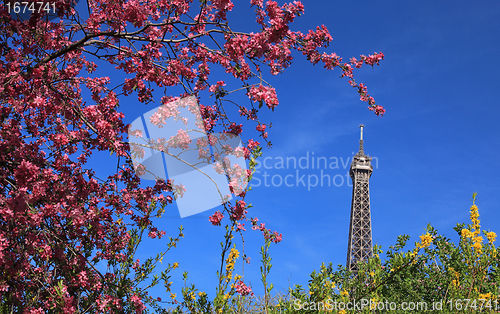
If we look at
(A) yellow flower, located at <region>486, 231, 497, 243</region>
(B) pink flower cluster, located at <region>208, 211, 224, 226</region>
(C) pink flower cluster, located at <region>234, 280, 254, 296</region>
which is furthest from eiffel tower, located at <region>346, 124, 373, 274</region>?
(C) pink flower cluster, located at <region>234, 280, 254, 296</region>

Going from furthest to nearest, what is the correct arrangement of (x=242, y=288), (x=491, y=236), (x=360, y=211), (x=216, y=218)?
(x=360, y=211), (x=491, y=236), (x=216, y=218), (x=242, y=288)

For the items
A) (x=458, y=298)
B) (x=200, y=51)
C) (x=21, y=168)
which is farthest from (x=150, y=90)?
(x=458, y=298)

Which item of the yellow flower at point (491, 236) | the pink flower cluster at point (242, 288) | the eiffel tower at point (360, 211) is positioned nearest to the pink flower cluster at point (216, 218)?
the pink flower cluster at point (242, 288)

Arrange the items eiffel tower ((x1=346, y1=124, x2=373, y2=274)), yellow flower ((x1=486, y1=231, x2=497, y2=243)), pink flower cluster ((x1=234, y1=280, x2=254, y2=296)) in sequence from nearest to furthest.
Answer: pink flower cluster ((x1=234, y1=280, x2=254, y2=296)), yellow flower ((x1=486, y1=231, x2=497, y2=243)), eiffel tower ((x1=346, y1=124, x2=373, y2=274))

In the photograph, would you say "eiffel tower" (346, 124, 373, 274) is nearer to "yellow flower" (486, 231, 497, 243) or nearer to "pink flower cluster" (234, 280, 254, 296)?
"yellow flower" (486, 231, 497, 243)

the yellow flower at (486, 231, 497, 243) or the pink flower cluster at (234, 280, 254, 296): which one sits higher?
the yellow flower at (486, 231, 497, 243)

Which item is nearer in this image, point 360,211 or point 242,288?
point 242,288

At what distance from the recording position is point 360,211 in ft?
151

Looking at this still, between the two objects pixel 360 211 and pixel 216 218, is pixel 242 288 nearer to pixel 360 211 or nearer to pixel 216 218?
pixel 216 218

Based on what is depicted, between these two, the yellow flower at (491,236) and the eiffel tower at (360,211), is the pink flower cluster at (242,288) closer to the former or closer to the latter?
the yellow flower at (491,236)

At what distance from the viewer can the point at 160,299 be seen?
7188 millimetres

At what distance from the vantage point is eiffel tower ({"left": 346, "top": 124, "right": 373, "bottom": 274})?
4347cm

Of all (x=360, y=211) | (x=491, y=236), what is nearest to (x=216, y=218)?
(x=491, y=236)

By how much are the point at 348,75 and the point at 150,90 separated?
3915mm
